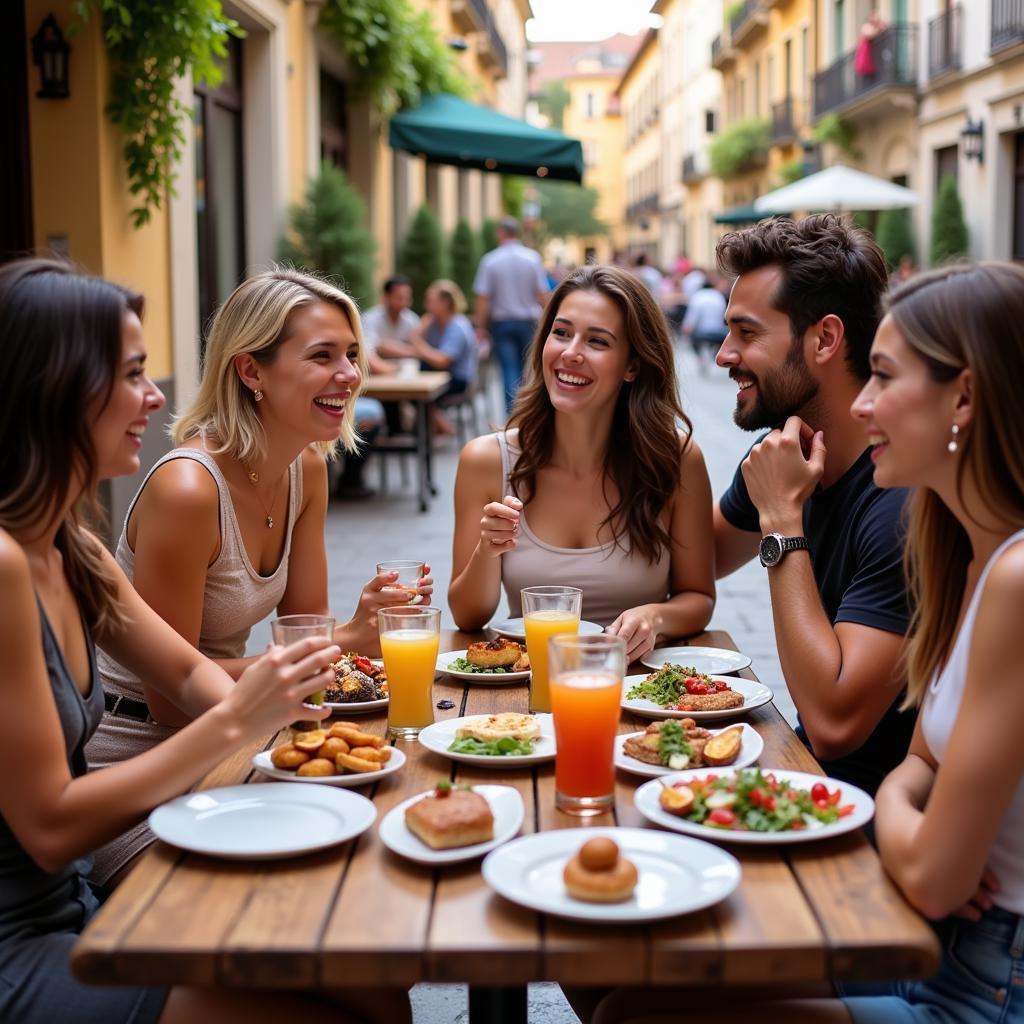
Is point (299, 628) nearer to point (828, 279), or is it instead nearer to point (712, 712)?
point (712, 712)

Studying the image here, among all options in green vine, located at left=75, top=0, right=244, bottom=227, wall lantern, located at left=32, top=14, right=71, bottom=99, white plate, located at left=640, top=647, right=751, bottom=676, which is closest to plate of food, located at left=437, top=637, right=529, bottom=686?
white plate, located at left=640, top=647, right=751, bottom=676

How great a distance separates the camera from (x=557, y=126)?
70938 mm

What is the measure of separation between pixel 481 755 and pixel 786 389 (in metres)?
1.23

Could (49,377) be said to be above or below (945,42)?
below

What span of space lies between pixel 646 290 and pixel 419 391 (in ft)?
16.6

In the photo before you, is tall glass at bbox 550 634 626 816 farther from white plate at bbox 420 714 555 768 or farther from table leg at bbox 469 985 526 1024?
table leg at bbox 469 985 526 1024

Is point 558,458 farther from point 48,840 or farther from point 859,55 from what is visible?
point 859,55

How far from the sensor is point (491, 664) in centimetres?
A: 259

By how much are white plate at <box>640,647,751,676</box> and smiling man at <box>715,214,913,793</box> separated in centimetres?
19

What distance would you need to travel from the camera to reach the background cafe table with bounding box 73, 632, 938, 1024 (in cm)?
146

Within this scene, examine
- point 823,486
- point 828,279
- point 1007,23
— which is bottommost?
point 823,486

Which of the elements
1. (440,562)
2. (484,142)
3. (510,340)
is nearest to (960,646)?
(440,562)

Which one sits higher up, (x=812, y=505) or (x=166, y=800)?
(x=812, y=505)

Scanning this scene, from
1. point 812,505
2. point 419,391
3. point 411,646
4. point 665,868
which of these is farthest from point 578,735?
point 419,391
